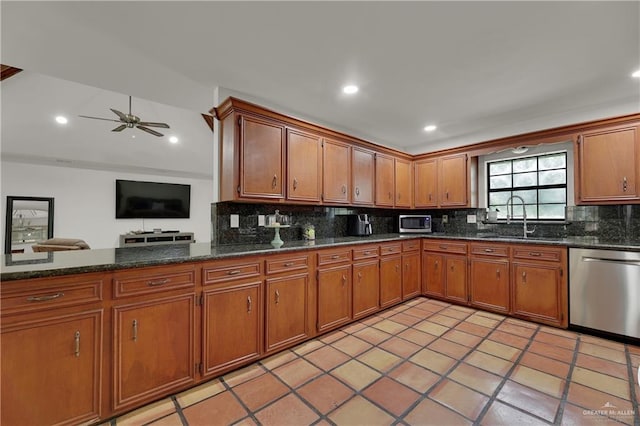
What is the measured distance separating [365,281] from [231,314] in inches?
64.7

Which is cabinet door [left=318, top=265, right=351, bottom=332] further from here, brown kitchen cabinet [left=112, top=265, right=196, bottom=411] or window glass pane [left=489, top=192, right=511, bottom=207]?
window glass pane [left=489, top=192, right=511, bottom=207]

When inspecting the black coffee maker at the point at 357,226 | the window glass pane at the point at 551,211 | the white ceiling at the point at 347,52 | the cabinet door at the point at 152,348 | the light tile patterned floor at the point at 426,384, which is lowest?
the light tile patterned floor at the point at 426,384

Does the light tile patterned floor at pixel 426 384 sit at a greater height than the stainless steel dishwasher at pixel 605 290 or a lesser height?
lesser

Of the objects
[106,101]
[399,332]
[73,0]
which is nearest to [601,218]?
[399,332]

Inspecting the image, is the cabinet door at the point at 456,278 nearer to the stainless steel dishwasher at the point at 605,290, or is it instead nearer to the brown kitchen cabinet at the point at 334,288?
the stainless steel dishwasher at the point at 605,290

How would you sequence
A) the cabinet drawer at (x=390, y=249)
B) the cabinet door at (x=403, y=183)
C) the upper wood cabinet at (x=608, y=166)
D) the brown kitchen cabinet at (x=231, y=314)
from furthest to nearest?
the cabinet door at (x=403, y=183) < the cabinet drawer at (x=390, y=249) < the upper wood cabinet at (x=608, y=166) < the brown kitchen cabinet at (x=231, y=314)

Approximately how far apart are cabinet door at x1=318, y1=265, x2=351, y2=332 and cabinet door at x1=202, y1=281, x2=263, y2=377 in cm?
69

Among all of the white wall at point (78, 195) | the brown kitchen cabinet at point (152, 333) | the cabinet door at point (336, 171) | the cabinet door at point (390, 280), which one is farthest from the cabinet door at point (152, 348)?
the white wall at point (78, 195)

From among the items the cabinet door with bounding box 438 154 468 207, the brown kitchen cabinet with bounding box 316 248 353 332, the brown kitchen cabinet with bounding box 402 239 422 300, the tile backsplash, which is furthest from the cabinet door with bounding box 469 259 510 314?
the brown kitchen cabinet with bounding box 316 248 353 332

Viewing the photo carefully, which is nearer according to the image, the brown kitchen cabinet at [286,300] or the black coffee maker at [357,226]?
the brown kitchen cabinet at [286,300]

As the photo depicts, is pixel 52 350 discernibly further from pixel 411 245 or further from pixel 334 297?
pixel 411 245

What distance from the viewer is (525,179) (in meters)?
3.83

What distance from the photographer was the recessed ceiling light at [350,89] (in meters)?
2.57

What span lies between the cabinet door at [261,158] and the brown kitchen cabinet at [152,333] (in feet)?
3.33
